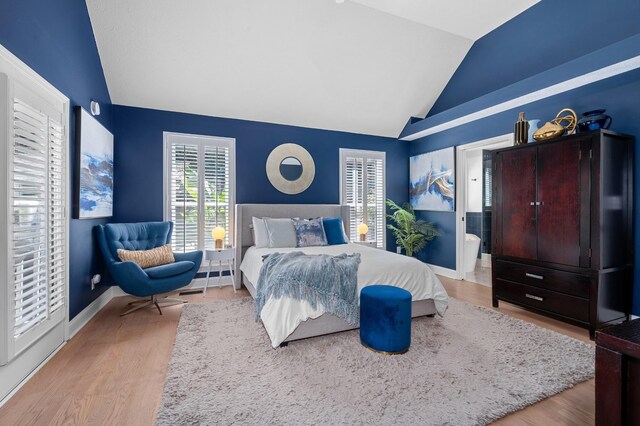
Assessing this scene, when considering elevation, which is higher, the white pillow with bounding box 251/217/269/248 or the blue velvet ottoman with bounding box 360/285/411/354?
the white pillow with bounding box 251/217/269/248

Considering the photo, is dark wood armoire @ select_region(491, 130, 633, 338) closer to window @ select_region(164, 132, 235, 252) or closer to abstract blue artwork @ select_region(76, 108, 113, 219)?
window @ select_region(164, 132, 235, 252)

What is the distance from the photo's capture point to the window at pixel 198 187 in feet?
14.5

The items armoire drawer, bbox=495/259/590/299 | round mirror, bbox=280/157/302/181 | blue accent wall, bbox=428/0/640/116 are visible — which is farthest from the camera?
round mirror, bbox=280/157/302/181

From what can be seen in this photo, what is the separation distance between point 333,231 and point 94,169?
3.02 m

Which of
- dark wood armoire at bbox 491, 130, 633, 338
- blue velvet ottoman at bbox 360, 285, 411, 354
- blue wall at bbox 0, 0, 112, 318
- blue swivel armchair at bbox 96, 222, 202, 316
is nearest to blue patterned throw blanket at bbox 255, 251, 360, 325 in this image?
blue velvet ottoman at bbox 360, 285, 411, 354

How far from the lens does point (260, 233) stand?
4258 millimetres

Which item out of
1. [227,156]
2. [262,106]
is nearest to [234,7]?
[262,106]

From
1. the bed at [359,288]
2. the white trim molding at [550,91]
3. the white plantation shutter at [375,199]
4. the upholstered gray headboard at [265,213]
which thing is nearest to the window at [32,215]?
the bed at [359,288]

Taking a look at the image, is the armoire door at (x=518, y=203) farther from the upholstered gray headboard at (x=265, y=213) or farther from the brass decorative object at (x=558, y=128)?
the upholstered gray headboard at (x=265, y=213)

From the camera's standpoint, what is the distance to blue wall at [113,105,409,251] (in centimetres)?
420

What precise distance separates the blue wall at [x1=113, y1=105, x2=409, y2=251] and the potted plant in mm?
355

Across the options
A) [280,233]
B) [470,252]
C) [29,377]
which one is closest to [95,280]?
[29,377]

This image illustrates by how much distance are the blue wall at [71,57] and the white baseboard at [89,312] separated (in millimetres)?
64

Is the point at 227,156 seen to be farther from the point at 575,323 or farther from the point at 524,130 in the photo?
the point at 575,323
